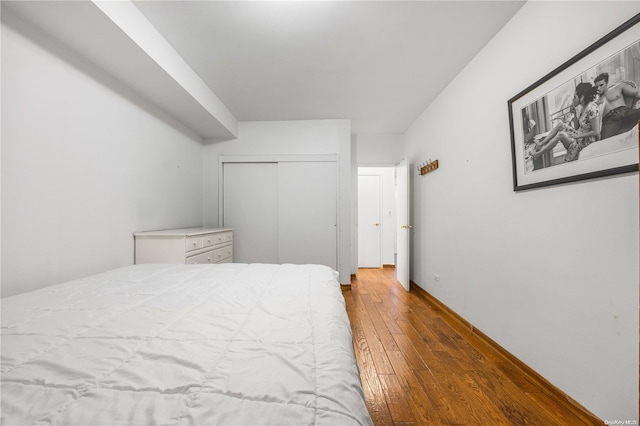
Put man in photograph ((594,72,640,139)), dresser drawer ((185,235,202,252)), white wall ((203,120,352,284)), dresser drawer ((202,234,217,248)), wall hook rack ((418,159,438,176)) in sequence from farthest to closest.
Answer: white wall ((203,120,352,284))
wall hook rack ((418,159,438,176))
dresser drawer ((202,234,217,248))
dresser drawer ((185,235,202,252))
man in photograph ((594,72,640,139))

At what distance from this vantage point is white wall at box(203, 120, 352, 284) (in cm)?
382

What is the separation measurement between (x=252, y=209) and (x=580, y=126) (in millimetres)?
3572

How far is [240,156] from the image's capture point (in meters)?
3.90

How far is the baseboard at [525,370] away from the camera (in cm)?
131

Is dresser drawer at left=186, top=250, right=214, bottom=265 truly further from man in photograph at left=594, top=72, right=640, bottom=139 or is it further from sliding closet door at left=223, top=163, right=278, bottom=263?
man in photograph at left=594, top=72, right=640, bottom=139

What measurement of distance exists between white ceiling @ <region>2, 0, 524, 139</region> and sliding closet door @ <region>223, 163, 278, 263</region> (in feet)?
3.06

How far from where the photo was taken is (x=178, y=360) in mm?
672

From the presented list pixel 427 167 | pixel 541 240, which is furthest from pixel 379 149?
pixel 541 240

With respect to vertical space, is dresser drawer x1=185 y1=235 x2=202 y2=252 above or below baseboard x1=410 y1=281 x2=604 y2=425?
above

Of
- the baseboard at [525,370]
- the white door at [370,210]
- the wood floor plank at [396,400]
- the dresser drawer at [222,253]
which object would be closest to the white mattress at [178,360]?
the wood floor plank at [396,400]

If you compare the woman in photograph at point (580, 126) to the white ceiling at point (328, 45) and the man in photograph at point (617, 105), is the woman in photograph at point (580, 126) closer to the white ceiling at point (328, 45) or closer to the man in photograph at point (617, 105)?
the man in photograph at point (617, 105)

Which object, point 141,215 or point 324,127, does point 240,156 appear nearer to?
point 324,127

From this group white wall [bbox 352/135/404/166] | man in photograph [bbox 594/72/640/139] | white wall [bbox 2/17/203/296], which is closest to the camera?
man in photograph [bbox 594/72/640/139]

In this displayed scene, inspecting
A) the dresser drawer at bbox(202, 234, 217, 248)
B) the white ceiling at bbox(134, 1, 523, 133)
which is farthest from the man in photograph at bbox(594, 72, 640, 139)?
the dresser drawer at bbox(202, 234, 217, 248)
